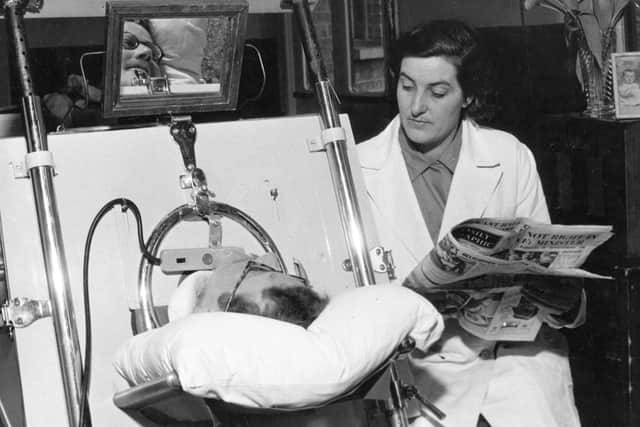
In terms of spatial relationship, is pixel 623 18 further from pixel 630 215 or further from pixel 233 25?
pixel 233 25

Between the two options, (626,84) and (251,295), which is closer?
(251,295)

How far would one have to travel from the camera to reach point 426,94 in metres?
2.02

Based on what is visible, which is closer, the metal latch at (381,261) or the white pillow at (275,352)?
the white pillow at (275,352)

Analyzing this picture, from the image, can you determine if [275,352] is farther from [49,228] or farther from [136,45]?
[136,45]

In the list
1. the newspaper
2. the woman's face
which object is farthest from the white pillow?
the woman's face

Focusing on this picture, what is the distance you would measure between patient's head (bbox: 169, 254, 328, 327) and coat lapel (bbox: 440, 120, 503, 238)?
0.62 meters

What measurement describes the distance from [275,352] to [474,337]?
2.62 feet

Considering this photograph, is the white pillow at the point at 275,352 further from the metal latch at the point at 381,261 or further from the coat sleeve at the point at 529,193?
the coat sleeve at the point at 529,193

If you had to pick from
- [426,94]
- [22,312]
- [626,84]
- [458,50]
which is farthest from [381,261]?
[626,84]

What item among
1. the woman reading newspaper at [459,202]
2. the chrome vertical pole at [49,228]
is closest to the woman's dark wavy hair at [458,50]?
the woman reading newspaper at [459,202]

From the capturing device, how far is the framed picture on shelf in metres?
2.22

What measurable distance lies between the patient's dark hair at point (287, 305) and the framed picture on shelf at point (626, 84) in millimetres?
1130

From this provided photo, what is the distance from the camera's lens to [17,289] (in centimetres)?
152

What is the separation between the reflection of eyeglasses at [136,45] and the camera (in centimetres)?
167
